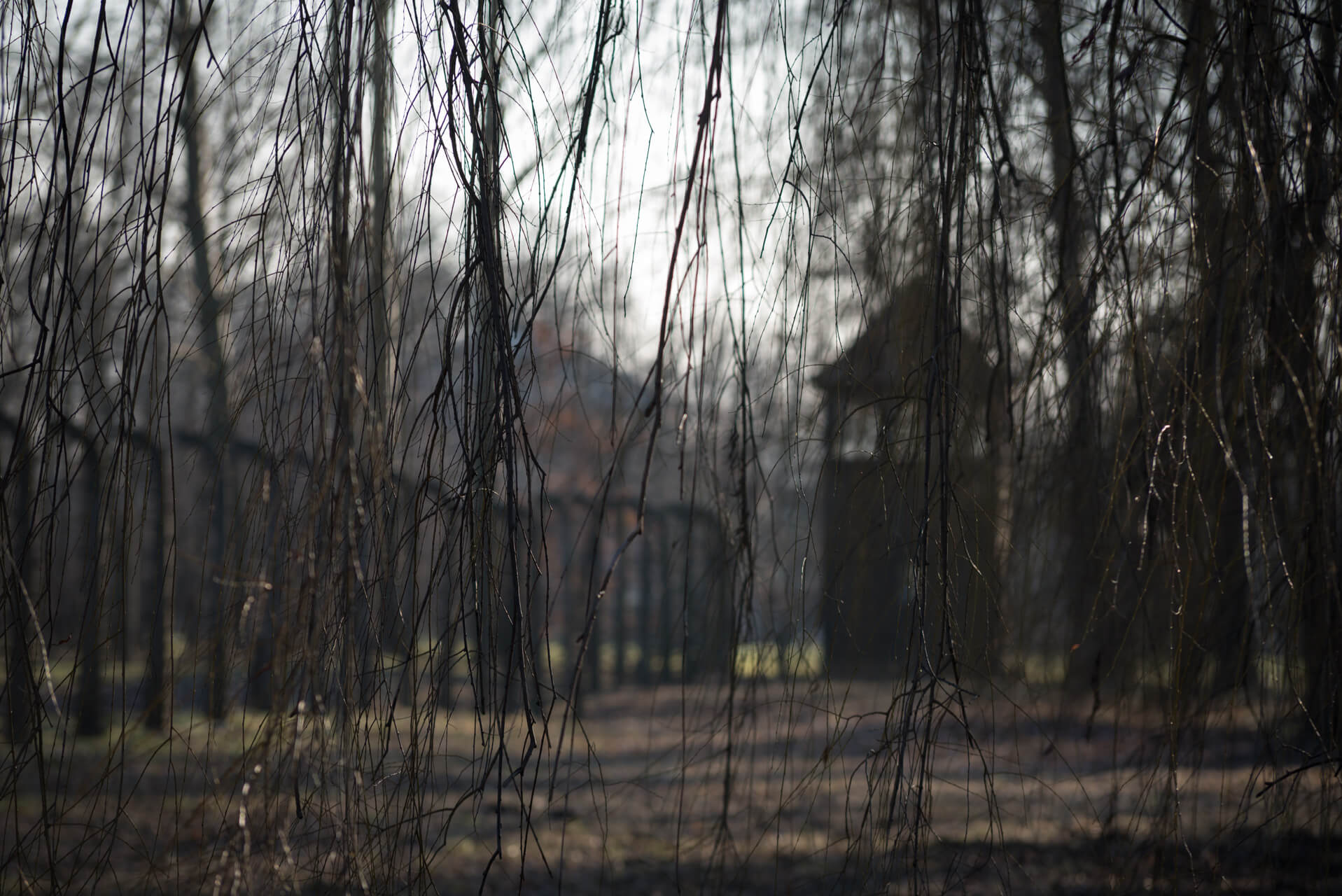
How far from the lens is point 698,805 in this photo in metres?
4.59

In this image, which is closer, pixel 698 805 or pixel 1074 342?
pixel 1074 342

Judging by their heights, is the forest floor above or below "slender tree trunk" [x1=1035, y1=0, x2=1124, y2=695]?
below

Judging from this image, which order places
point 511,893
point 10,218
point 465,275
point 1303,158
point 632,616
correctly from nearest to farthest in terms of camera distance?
1. point 465,275
2. point 10,218
3. point 1303,158
4. point 511,893
5. point 632,616

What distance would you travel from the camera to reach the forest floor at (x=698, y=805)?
3.73ft

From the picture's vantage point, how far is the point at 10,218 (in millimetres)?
1398

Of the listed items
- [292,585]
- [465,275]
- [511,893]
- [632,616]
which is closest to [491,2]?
[465,275]

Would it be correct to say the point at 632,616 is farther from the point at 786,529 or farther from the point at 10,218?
the point at 10,218

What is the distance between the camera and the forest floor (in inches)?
44.7

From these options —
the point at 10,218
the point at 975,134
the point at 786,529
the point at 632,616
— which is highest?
the point at 975,134

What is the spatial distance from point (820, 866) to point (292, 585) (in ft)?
9.07

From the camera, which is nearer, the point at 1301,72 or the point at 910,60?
the point at 1301,72

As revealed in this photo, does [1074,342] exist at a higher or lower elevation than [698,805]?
higher

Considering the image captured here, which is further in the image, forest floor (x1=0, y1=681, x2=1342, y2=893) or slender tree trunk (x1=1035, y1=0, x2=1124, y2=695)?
slender tree trunk (x1=1035, y1=0, x2=1124, y2=695)

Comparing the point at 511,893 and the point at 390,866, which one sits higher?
the point at 390,866
